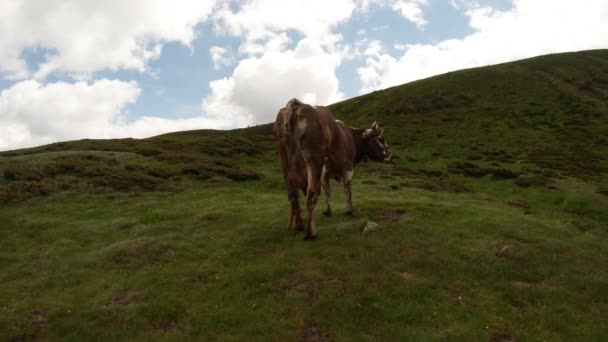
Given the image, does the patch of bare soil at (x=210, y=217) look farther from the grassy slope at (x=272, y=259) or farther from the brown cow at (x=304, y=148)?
the brown cow at (x=304, y=148)

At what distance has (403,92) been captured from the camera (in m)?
98.2

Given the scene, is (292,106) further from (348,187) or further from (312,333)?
(312,333)

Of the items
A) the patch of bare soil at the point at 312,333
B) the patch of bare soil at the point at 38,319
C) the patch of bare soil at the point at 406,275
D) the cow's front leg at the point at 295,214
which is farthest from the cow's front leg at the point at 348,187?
the patch of bare soil at the point at 38,319

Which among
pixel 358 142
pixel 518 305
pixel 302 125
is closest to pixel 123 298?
pixel 302 125

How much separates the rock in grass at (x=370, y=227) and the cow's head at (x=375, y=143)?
494 centimetres

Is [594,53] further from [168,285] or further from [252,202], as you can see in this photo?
[168,285]

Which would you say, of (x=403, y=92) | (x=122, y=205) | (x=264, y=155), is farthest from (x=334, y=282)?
(x=403, y=92)

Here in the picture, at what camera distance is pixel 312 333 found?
10445 millimetres

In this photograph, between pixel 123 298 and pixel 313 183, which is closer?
pixel 123 298

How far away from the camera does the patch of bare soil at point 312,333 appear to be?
10.2m

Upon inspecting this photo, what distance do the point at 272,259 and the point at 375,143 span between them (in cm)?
967

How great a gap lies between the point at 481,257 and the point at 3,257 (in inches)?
682

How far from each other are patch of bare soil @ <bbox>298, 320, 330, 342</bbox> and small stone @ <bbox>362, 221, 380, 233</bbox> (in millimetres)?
7122

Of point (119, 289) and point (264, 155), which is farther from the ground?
point (264, 155)
